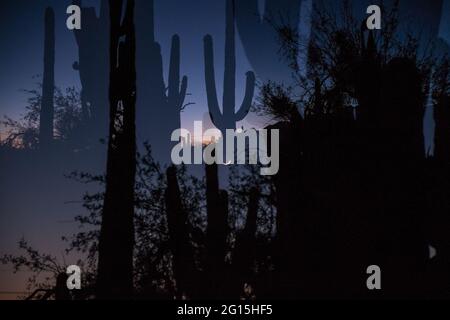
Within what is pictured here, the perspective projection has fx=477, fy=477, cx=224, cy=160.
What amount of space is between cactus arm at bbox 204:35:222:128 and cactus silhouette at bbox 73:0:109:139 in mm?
19206

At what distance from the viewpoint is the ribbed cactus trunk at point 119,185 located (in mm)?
8422

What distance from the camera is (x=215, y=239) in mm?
7637

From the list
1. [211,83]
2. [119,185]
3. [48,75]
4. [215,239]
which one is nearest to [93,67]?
[48,75]

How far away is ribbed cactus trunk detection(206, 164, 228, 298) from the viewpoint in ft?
24.8

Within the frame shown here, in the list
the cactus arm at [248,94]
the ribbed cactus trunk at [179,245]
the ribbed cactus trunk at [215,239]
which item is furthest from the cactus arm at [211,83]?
the ribbed cactus trunk at [215,239]

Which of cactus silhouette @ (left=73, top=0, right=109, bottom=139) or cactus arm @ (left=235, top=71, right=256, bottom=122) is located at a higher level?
cactus silhouette @ (left=73, top=0, right=109, bottom=139)

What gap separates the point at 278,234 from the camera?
1091 cm

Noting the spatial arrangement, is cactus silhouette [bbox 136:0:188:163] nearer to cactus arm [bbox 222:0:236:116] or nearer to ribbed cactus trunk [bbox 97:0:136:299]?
cactus arm [bbox 222:0:236:116]

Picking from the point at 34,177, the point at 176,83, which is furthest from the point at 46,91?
the point at 34,177

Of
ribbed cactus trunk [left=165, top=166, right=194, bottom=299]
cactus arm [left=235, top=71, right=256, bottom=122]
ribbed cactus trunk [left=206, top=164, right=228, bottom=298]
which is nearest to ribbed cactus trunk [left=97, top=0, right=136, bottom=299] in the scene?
ribbed cactus trunk [left=165, top=166, right=194, bottom=299]

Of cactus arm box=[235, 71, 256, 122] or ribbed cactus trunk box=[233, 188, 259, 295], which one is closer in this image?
ribbed cactus trunk box=[233, 188, 259, 295]

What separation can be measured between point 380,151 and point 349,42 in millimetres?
3933

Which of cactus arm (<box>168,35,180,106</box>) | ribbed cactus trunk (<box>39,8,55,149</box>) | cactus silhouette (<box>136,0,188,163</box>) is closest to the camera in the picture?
ribbed cactus trunk (<box>39,8,55,149</box>)

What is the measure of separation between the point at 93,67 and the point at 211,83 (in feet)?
85.9
